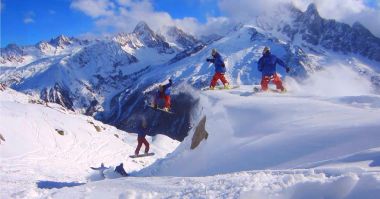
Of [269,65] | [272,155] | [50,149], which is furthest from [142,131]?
[50,149]

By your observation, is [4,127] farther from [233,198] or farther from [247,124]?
[233,198]

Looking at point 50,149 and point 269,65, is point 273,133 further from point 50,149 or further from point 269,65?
point 50,149

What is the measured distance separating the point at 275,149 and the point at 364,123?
115 inches

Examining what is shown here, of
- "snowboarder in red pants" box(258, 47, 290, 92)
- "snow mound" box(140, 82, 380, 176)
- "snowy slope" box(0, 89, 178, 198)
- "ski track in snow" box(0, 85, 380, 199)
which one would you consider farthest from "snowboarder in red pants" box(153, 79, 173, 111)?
"snowy slope" box(0, 89, 178, 198)

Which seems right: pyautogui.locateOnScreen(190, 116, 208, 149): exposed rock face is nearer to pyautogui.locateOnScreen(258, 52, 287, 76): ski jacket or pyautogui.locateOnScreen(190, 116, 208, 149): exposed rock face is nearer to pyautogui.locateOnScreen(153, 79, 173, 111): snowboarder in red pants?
pyautogui.locateOnScreen(258, 52, 287, 76): ski jacket

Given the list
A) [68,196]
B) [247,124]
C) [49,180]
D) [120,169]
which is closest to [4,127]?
[49,180]

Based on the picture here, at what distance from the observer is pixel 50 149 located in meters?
41.5

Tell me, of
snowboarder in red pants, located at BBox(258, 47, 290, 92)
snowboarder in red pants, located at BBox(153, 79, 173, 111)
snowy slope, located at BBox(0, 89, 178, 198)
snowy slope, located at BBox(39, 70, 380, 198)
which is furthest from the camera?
snowy slope, located at BBox(0, 89, 178, 198)

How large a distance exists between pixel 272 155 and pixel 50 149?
29.4m

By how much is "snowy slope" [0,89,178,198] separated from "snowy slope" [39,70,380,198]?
26.3 ft

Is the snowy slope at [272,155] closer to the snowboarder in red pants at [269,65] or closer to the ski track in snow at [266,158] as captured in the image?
the ski track in snow at [266,158]

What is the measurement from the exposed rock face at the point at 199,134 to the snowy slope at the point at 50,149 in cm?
831

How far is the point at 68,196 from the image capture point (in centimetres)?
1373

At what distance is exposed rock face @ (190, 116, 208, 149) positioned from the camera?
77.8 ft
